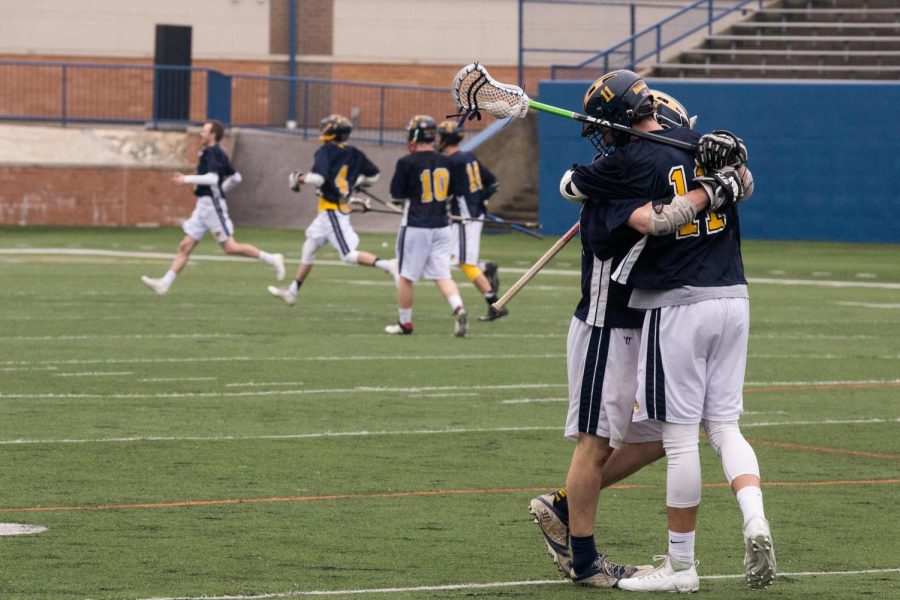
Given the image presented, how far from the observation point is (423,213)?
16.2m

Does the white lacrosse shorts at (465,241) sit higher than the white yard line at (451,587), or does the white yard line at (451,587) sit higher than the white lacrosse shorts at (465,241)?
the white lacrosse shorts at (465,241)

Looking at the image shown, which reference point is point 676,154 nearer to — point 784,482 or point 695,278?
point 695,278

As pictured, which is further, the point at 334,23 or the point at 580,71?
the point at 334,23

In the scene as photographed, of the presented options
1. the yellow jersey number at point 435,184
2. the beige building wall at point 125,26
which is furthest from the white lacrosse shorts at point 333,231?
the beige building wall at point 125,26

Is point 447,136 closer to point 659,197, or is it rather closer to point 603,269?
point 603,269

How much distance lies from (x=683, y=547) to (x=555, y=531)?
1.69 ft

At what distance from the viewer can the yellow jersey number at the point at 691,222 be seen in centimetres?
640

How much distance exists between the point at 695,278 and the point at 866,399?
6.01 m

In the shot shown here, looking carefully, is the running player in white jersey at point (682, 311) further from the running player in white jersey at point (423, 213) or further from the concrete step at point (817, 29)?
the concrete step at point (817, 29)

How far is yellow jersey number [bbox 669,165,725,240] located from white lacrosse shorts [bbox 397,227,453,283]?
31.8 feet

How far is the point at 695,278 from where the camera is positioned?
645 centimetres

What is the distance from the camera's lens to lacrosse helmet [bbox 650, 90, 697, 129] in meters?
6.69

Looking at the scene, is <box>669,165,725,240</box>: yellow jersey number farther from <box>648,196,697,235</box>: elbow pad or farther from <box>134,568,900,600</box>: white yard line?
<box>134,568,900,600</box>: white yard line

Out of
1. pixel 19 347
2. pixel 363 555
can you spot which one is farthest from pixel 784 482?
pixel 19 347
